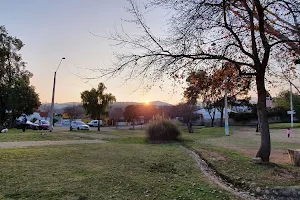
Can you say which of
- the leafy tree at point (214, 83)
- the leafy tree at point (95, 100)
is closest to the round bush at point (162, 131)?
the leafy tree at point (214, 83)

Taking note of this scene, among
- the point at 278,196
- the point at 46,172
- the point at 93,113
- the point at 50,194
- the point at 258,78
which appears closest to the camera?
the point at 50,194

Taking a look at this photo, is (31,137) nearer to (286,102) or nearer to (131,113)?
(131,113)

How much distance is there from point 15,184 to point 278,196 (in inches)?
231

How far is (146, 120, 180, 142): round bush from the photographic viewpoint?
63.7ft

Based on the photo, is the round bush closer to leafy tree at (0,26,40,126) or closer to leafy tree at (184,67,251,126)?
leafy tree at (184,67,251,126)

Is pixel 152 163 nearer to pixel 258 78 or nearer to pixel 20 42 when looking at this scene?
pixel 258 78

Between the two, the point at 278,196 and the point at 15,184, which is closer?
the point at 15,184

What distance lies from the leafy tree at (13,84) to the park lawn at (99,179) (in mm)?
31120

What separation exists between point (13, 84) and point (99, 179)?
122 ft

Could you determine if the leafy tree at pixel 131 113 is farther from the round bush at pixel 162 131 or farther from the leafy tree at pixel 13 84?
the round bush at pixel 162 131

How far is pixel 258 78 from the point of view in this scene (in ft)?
32.9

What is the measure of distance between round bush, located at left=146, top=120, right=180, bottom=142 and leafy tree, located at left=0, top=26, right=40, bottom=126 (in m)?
25.0

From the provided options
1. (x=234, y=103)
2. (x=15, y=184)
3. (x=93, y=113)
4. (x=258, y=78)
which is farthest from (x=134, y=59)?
(x=234, y=103)

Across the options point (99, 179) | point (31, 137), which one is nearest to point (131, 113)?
point (31, 137)
